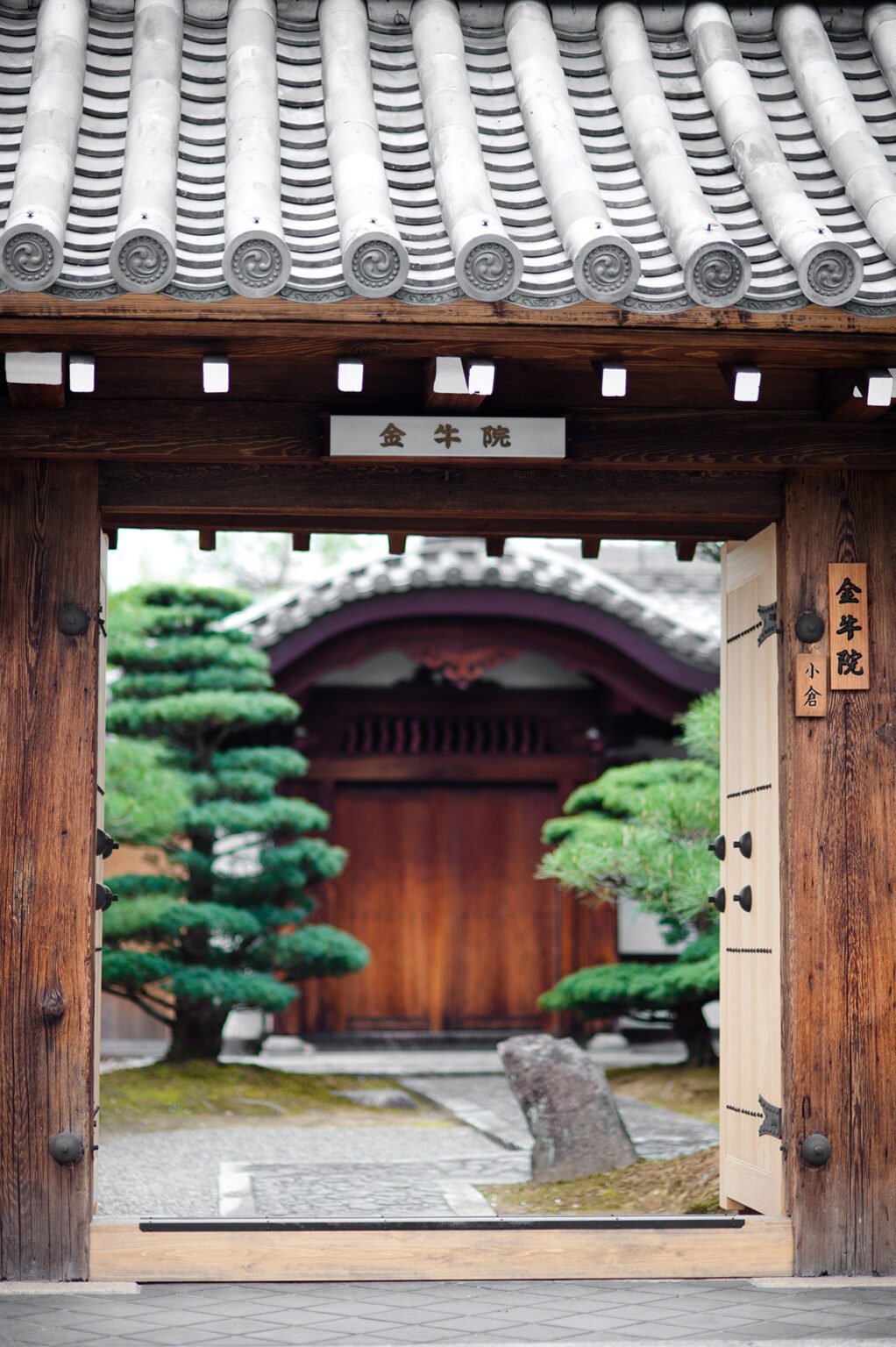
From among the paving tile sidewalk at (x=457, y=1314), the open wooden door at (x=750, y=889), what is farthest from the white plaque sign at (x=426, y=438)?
the paving tile sidewalk at (x=457, y=1314)

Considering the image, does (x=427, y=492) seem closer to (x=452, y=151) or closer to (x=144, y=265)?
(x=452, y=151)

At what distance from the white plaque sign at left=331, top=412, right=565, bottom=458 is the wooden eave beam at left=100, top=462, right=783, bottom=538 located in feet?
0.49

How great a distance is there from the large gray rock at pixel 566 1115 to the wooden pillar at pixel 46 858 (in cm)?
336

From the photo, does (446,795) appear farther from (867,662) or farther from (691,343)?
(691,343)

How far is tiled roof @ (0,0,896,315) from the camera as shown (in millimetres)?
4613

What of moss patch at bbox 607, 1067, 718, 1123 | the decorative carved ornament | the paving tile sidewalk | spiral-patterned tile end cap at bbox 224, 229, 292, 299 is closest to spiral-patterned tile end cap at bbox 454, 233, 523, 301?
spiral-patterned tile end cap at bbox 224, 229, 292, 299

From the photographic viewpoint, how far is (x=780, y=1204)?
18.7 ft

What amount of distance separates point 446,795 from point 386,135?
9643 mm

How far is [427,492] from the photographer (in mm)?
5848

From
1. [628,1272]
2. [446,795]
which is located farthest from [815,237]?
[446,795]

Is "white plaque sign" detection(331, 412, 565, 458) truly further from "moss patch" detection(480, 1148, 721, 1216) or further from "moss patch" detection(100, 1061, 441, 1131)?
"moss patch" detection(100, 1061, 441, 1131)

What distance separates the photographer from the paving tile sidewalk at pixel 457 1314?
464cm

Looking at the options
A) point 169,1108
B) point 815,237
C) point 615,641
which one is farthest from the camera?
point 615,641

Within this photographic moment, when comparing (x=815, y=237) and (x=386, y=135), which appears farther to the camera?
(x=386, y=135)
